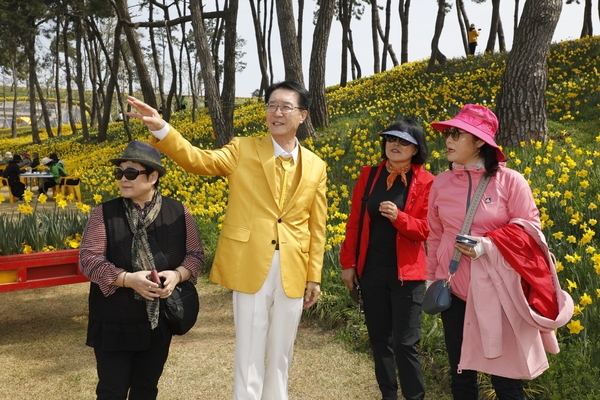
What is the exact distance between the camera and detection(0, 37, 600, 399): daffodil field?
3668 mm

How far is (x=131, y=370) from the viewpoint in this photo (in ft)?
9.53

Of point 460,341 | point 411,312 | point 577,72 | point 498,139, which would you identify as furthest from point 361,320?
point 577,72

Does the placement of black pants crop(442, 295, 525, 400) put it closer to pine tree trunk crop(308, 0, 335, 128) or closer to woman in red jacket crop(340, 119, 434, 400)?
woman in red jacket crop(340, 119, 434, 400)

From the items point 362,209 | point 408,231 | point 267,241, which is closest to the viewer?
point 267,241

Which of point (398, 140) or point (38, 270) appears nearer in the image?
point (398, 140)

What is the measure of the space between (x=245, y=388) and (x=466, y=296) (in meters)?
1.26

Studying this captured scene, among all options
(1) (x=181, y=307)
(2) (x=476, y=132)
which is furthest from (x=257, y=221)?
(2) (x=476, y=132)

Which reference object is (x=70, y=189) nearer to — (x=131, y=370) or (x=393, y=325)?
(x=131, y=370)

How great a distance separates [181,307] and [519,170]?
202 inches

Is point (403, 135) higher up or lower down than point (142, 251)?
higher up

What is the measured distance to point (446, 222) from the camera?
9.61 feet

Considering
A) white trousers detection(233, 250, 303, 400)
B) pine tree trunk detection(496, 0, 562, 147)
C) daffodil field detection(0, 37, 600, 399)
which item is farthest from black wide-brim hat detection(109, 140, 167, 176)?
pine tree trunk detection(496, 0, 562, 147)

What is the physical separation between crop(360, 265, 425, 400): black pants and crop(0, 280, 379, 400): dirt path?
603mm

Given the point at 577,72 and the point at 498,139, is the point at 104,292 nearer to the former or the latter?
the point at 498,139
